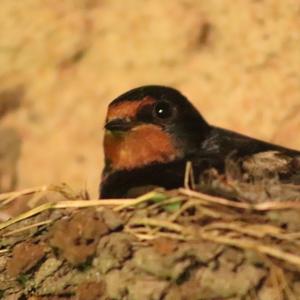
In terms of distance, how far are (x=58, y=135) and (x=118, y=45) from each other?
14.6 inches

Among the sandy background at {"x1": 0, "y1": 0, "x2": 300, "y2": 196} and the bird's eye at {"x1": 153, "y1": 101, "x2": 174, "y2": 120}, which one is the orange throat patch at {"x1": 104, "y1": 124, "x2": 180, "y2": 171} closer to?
the bird's eye at {"x1": 153, "y1": 101, "x2": 174, "y2": 120}

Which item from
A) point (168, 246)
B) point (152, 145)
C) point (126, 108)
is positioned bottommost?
point (168, 246)

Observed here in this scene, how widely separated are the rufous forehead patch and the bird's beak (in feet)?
0.05

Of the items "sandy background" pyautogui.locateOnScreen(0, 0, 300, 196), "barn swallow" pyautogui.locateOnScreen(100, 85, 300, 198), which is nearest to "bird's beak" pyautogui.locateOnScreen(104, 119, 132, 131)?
"barn swallow" pyautogui.locateOnScreen(100, 85, 300, 198)

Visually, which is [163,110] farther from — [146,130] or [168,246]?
[168,246]

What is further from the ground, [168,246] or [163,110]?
[163,110]

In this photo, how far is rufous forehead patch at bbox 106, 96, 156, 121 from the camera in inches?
121

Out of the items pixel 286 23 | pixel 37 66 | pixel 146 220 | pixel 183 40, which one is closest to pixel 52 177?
pixel 37 66

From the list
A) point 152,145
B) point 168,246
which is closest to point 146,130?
point 152,145

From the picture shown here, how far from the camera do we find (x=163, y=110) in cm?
314

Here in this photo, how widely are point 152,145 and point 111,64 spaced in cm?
83

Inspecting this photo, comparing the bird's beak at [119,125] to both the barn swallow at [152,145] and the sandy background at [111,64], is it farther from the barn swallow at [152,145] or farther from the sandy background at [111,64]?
the sandy background at [111,64]

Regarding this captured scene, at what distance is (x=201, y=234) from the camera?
2564 millimetres

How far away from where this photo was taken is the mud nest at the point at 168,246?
2.53 metres
